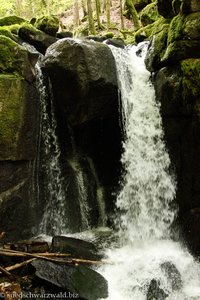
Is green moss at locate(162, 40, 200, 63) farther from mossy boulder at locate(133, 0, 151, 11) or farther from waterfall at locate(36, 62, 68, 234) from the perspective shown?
mossy boulder at locate(133, 0, 151, 11)

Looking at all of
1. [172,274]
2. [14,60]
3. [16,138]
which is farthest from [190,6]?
[172,274]

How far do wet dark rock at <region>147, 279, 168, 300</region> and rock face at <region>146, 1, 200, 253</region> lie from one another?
168 centimetres

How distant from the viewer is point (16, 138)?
25.8ft

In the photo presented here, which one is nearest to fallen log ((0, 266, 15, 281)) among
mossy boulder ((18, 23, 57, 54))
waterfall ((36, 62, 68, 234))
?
waterfall ((36, 62, 68, 234))

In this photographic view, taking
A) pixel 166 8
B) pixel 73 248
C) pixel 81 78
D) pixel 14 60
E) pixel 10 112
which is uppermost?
pixel 166 8

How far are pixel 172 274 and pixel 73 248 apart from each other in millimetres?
2073

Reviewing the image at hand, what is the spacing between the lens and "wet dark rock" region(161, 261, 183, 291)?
6090 millimetres

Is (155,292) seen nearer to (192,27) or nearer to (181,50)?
(181,50)

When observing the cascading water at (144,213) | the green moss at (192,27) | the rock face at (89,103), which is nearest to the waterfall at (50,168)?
the rock face at (89,103)

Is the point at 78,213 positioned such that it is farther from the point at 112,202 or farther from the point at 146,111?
the point at 146,111

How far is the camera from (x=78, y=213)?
29.1ft

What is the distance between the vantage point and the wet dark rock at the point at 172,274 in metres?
6.09

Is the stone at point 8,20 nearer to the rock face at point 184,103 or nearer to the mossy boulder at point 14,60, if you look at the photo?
the mossy boulder at point 14,60

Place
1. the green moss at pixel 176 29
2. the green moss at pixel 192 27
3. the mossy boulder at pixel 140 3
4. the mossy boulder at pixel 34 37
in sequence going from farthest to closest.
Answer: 1. the mossy boulder at pixel 140 3
2. the mossy boulder at pixel 34 37
3. the green moss at pixel 176 29
4. the green moss at pixel 192 27
